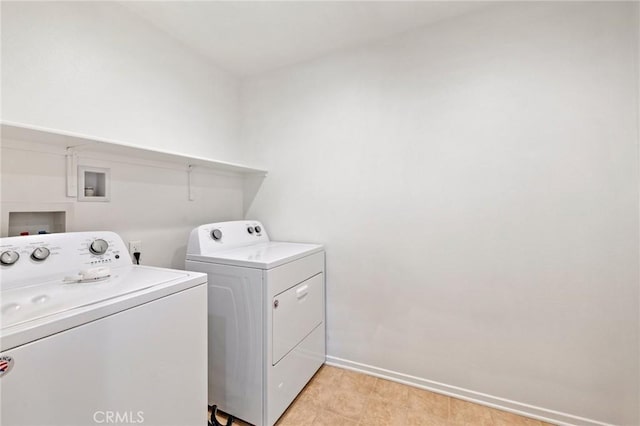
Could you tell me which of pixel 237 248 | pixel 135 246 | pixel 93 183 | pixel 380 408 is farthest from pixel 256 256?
pixel 380 408

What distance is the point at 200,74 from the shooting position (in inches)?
80.2

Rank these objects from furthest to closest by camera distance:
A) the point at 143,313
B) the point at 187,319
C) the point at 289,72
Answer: the point at 289,72 → the point at 187,319 → the point at 143,313

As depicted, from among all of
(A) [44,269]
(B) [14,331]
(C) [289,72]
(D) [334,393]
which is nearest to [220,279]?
(A) [44,269]

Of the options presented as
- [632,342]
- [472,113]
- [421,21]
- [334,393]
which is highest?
[421,21]

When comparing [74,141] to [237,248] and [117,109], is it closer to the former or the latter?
[117,109]

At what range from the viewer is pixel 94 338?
773 millimetres

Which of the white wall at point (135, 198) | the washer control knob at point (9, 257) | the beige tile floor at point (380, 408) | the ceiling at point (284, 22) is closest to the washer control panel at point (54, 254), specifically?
the washer control knob at point (9, 257)

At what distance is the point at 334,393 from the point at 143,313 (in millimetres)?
1307

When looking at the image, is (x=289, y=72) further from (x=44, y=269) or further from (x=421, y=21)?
(x=44, y=269)

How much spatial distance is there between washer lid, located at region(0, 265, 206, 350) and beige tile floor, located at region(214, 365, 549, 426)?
3.18 feet

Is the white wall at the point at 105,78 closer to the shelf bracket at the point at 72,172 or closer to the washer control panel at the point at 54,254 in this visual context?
the shelf bracket at the point at 72,172

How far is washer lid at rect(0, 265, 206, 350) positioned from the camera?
68 cm

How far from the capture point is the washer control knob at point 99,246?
1235 mm

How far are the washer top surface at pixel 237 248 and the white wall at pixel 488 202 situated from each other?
1.11 ft
